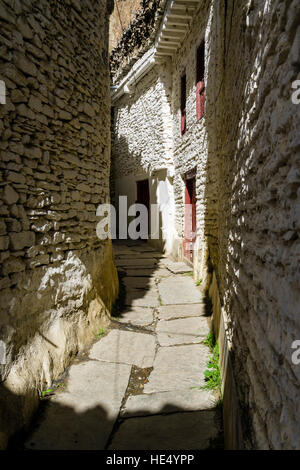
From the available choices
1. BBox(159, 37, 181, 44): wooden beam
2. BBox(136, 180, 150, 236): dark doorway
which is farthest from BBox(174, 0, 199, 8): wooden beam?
BBox(136, 180, 150, 236): dark doorway

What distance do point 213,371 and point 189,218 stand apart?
181 inches

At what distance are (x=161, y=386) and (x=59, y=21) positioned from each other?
410 centimetres

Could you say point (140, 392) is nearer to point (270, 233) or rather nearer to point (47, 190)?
point (47, 190)

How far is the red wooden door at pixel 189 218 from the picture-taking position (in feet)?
23.3

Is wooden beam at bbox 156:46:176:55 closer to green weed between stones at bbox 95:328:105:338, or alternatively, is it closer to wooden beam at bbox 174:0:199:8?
wooden beam at bbox 174:0:199:8

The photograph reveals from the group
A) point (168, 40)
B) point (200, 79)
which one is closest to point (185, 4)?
point (168, 40)

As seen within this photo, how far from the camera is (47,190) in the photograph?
121 inches

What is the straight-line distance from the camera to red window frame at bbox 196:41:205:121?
629cm

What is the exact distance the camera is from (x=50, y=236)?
3127mm

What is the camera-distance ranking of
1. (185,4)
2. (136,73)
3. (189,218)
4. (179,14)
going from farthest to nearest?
(136,73), (189,218), (179,14), (185,4)

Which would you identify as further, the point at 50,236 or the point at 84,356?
the point at 84,356

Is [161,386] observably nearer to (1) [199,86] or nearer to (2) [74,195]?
(2) [74,195]

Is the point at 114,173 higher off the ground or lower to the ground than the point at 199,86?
lower

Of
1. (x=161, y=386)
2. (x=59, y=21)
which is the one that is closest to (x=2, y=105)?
(x=59, y=21)
